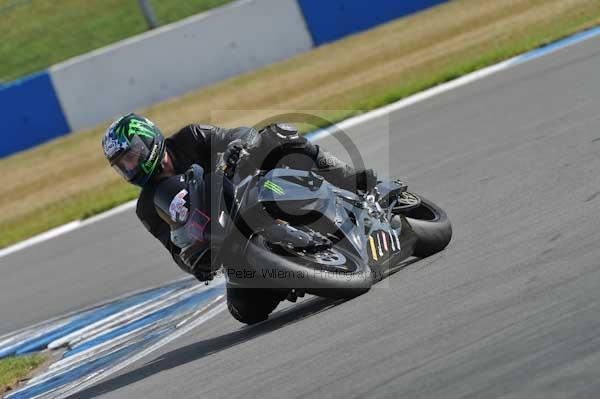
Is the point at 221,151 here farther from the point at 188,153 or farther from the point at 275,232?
the point at 275,232

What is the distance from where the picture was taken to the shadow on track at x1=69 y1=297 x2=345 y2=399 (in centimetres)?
600

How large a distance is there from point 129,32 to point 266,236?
16.0 metres

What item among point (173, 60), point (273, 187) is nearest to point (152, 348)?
point (273, 187)

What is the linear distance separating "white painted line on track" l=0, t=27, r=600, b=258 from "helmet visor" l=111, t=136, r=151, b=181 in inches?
268

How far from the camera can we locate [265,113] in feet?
55.7

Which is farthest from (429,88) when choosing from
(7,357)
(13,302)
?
(7,357)

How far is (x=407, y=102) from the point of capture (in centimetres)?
1370

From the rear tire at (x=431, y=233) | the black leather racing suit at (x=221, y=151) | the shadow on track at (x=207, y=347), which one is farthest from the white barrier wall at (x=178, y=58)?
the shadow on track at (x=207, y=347)

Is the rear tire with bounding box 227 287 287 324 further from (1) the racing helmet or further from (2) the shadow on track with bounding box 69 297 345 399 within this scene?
(1) the racing helmet

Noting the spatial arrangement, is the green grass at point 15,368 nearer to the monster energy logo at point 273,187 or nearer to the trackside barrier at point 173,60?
the monster energy logo at point 273,187

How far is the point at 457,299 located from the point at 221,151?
→ 1.99 meters

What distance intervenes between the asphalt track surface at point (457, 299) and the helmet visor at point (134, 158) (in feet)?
3.71

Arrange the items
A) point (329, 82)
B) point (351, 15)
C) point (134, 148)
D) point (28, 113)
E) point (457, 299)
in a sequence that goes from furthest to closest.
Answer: point (351, 15) → point (28, 113) → point (329, 82) → point (134, 148) → point (457, 299)

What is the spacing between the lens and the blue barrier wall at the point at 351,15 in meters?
20.6
